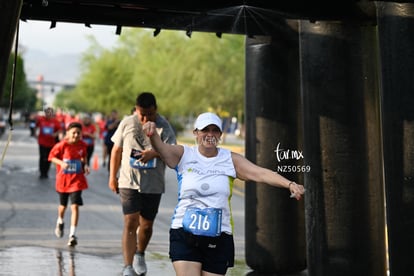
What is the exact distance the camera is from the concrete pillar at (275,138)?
27.4ft

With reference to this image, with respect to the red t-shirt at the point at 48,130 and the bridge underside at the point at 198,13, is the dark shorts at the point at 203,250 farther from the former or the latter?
the red t-shirt at the point at 48,130

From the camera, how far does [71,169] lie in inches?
431

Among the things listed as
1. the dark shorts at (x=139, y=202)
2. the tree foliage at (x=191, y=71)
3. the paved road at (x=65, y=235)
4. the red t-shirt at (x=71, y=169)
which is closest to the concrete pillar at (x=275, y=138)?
the paved road at (x=65, y=235)

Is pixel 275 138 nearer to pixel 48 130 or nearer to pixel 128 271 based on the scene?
pixel 128 271

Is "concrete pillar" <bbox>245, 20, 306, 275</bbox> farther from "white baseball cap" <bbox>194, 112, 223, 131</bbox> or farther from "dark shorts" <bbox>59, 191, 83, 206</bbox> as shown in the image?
"dark shorts" <bbox>59, 191, 83, 206</bbox>

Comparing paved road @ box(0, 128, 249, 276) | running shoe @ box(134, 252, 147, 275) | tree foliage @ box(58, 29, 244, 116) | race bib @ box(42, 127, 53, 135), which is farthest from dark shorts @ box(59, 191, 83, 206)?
tree foliage @ box(58, 29, 244, 116)

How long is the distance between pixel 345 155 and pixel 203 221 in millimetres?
2276

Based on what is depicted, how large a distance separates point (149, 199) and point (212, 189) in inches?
115

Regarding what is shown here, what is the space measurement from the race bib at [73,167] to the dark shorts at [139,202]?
2.92 meters

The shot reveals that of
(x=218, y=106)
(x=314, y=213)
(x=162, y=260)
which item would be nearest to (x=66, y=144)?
(x=162, y=260)

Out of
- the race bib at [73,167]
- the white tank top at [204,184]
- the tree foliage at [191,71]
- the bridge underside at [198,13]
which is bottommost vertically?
the white tank top at [204,184]

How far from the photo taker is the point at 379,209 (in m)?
7.20

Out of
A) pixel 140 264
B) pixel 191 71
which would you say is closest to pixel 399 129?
pixel 140 264

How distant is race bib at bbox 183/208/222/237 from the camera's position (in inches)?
206
